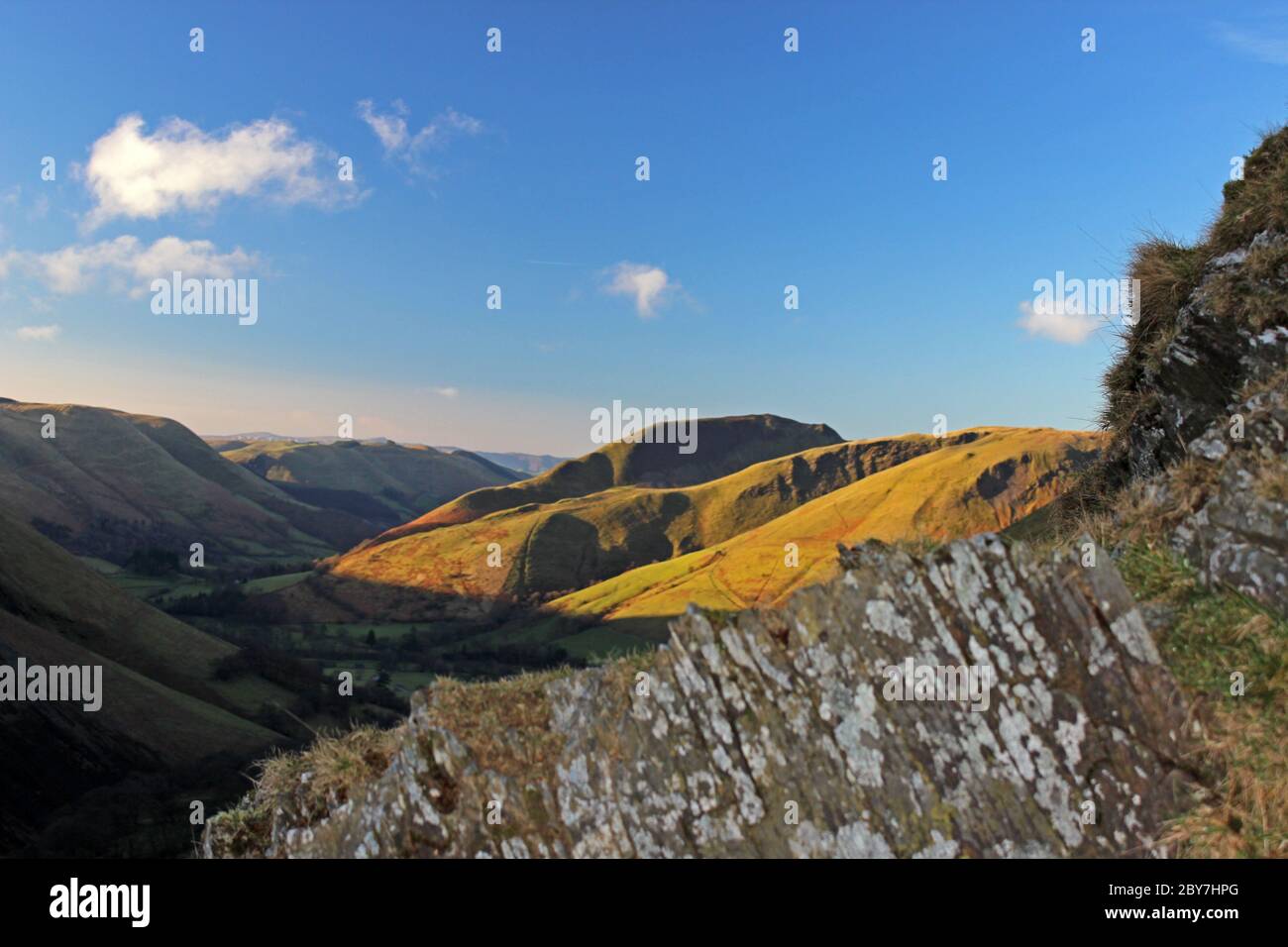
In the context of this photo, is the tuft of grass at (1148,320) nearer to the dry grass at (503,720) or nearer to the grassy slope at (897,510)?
the dry grass at (503,720)

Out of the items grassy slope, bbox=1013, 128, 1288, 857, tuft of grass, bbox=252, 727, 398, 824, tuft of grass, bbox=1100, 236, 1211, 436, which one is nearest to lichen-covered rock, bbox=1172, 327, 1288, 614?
grassy slope, bbox=1013, 128, 1288, 857

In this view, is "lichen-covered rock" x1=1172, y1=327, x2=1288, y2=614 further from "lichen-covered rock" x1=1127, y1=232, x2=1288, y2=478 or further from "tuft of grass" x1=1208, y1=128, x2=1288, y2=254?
"tuft of grass" x1=1208, y1=128, x2=1288, y2=254

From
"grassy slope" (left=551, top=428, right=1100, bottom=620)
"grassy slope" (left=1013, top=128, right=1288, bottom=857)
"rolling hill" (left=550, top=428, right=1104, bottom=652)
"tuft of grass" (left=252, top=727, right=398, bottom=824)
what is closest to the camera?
"grassy slope" (left=1013, top=128, right=1288, bottom=857)

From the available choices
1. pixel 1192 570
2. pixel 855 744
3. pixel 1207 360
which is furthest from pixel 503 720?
pixel 1207 360

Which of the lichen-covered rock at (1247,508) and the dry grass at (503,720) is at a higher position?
the lichen-covered rock at (1247,508)

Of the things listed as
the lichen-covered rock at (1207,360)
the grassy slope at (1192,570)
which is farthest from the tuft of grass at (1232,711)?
the lichen-covered rock at (1207,360)

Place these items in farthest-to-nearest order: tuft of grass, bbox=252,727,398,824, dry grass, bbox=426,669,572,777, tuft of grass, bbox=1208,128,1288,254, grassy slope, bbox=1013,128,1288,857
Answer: tuft of grass, bbox=1208,128,1288,254 → tuft of grass, bbox=252,727,398,824 → dry grass, bbox=426,669,572,777 → grassy slope, bbox=1013,128,1288,857
